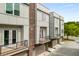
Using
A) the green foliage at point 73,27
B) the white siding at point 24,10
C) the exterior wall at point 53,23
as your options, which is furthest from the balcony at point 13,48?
the exterior wall at point 53,23

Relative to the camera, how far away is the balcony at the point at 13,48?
610 centimetres

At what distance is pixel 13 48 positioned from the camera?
22.4ft

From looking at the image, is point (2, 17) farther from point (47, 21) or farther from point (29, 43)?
point (47, 21)

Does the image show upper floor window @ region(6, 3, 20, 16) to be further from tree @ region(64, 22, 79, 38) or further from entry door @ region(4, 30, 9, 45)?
tree @ region(64, 22, 79, 38)

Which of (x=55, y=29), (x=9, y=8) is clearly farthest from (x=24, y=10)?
(x=55, y=29)

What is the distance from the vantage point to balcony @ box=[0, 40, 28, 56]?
6098 mm

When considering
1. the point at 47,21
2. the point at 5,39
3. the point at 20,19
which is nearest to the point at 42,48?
the point at 47,21

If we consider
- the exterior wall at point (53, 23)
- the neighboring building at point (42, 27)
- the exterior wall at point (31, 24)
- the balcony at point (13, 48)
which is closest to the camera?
the balcony at point (13, 48)

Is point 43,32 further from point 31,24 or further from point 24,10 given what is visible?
point 24,10

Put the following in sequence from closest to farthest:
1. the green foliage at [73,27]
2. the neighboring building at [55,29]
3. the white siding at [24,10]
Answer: the white siding at [24,10], the green foliage at [73,27], the neighboring building at [55,29]

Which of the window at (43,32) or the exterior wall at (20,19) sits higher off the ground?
the exterior wall at (20,19)

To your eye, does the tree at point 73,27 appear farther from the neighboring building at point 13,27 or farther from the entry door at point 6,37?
the entry door at point 6,37

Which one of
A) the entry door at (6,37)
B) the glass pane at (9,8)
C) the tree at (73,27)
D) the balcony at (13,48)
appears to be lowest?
the balcony at (13,48)

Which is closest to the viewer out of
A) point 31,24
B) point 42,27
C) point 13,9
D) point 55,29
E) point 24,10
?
point 13,9
